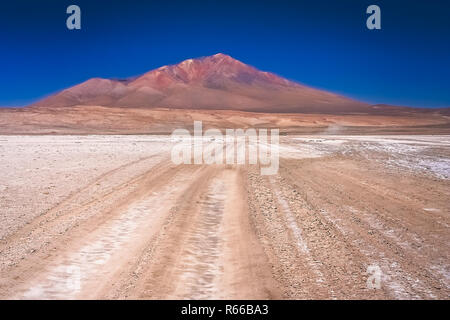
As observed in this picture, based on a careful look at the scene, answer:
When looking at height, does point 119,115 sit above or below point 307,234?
above

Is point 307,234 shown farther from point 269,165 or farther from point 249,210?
point 269,165

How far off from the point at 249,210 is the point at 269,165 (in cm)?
827

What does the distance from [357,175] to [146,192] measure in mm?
7630

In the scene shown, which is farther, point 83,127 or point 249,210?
point 83,127

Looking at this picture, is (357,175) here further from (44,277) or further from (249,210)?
(44,277)

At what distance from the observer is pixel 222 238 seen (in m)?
6.48

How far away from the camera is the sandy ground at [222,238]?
4.61 m

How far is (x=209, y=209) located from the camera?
27.8ft

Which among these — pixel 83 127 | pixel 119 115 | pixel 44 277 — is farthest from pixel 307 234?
pixel 119 115

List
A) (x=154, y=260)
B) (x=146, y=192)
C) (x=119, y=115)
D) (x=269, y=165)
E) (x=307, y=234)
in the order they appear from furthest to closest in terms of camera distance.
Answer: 1. (x=119, y=115)
2. (x=269, y=165)
3. (x=146, y=192)
4. (x=307, y=234)
5. (x=154, y=260)

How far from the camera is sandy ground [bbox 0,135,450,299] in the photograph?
461 centimetres
